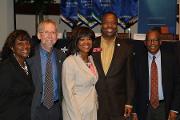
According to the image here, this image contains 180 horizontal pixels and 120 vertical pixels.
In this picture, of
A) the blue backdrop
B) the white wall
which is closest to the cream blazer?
the blue backdrop

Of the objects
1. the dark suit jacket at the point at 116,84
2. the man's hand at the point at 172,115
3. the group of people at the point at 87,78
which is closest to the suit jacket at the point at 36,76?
the group of people at the point at 87,78

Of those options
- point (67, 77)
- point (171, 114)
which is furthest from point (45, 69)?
point (171, 114)

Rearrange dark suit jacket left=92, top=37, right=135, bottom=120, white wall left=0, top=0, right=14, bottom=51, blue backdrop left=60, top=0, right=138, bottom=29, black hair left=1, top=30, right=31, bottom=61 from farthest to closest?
white wall left=0, top=0, right=14, bottom=51, blue backdrop left=60, top=0, right=138, bottom=29, dark suit jacket left=92, top=37, right=135, bottom=120, black hair left=1, top=30, right=31, bottom=61

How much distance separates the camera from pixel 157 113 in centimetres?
369

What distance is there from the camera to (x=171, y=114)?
12.1ft

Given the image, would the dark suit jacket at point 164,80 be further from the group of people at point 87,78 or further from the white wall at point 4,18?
the white wall at point 4,18

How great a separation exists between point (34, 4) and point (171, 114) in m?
3.96

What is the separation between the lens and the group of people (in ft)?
9.34

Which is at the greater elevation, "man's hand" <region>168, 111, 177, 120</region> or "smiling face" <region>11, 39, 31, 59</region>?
"smiling face" <region>11, 39, 31, 59</region>

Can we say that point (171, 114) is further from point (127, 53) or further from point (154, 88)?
point (127, 53)

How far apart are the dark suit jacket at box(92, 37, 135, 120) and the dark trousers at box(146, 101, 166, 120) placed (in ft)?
1.06

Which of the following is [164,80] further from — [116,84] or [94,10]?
[94,10]

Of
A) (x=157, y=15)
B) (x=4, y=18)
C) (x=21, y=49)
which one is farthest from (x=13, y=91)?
(x=4, y=18)

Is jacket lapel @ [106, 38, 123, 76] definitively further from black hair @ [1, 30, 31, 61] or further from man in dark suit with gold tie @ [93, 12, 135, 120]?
black hair @ [1, 30, 31, 61]
